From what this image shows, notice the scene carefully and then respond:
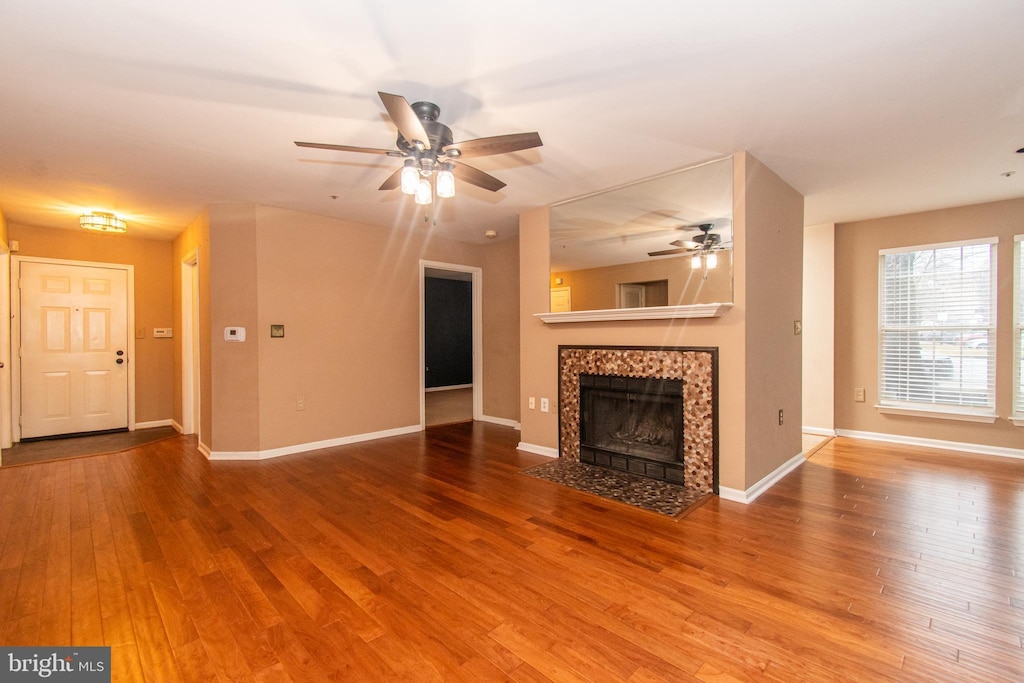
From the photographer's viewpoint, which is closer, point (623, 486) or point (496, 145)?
point (496, 145)

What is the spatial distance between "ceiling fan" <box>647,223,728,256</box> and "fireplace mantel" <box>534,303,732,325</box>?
17.3 inches

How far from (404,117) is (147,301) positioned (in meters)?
5.67

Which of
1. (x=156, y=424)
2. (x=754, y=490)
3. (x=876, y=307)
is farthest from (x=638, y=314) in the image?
(x=156, y=424)

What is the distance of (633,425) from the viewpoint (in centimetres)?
392

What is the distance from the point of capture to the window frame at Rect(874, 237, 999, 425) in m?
4.28

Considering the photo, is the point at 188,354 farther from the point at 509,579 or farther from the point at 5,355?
the point at 509,579

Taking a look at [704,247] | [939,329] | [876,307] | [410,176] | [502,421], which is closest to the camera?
[410,176]

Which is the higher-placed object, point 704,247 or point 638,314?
point 704,247

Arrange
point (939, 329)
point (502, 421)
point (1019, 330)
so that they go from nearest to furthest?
point (1019, 330) < point (939, 329) < point (502, 421)

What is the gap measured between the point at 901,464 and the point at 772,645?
3462mm

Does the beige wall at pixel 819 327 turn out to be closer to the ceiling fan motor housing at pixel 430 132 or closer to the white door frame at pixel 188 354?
the ceiling fan motor housing at pixel 430 132

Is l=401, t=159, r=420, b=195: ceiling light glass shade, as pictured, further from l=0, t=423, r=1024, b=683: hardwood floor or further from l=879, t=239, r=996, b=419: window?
l=879, t=239, r=996, b=419: window

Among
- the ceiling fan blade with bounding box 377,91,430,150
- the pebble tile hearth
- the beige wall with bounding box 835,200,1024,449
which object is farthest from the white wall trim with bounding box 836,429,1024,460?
the ceiling fan blade with bounding box 377,91,430,150

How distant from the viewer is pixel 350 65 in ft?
6.81
